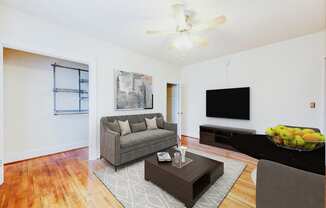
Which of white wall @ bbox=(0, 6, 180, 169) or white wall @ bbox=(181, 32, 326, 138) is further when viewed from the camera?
white wall @ bbox=(181, 32, 326, 138)

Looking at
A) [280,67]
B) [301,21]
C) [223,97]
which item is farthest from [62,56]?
[280,67]

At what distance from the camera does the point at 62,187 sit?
6.52 ft

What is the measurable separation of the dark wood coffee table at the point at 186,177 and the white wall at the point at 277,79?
217 centimetres

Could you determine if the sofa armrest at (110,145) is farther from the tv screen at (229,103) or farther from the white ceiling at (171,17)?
the tv screen at (229,103)

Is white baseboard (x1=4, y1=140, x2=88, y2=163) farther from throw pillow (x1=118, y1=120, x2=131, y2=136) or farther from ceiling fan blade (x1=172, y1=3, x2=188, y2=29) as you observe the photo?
ceiling fan blade (x1=172, y1=3, x2=188, y2=29)

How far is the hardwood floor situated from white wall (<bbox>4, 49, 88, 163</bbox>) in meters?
0.37

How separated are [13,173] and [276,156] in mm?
3591

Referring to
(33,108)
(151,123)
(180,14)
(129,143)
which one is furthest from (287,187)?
(33,108)

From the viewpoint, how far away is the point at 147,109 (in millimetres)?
4141

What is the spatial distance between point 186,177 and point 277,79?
3.17m

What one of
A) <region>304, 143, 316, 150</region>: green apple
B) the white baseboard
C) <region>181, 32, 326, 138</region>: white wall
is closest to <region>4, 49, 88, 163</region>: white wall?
the white baseboard

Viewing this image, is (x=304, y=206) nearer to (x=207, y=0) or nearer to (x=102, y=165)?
(x=207, y=0)

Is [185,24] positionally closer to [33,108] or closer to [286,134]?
[286,134]

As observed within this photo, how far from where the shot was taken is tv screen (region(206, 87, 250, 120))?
12.0ft
